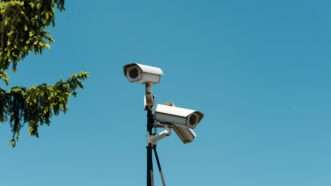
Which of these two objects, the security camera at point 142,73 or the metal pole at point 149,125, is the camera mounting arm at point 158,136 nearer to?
the metal pole at point 149,125

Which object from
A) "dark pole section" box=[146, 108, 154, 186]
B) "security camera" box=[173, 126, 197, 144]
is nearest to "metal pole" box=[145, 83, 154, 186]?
"dark pole section" box=[146, 108, 154, 186]

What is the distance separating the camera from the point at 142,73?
9359 millimetres

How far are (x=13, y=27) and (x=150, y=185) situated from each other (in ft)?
23.6

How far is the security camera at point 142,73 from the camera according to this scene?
939 centimetres

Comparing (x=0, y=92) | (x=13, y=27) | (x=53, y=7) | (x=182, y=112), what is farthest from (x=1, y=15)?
(x=182, y=112)

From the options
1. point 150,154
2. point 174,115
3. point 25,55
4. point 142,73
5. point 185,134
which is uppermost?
point 25,55

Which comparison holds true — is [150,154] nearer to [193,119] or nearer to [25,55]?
[193,119]

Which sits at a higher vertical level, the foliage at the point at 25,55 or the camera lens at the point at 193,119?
the foliage at the point at 25,55

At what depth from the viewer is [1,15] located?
14.7 metres

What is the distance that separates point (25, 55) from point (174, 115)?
24.0ft

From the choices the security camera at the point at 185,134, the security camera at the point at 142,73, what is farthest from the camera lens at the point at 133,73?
the security camera at the point at 185,134

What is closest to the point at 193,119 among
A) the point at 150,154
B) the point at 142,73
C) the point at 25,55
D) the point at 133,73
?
the point at 150,154

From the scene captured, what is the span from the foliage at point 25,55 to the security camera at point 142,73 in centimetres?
580

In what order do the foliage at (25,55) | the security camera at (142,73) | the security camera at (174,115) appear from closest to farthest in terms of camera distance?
1. the security camera at (174,115)
2. the security camera at (142,73)
3. the foliage at (25,55)
